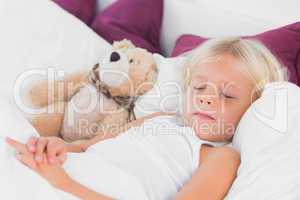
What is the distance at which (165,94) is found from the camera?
4.46 ft

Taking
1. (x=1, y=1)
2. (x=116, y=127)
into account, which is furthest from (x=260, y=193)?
(x=1, y=1)

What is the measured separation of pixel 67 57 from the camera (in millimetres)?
1499

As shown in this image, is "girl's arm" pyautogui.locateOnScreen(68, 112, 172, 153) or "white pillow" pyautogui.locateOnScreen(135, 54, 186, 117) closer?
"girl's arm" pyautogui.locateOnScreen(68, 112, 172, 153)

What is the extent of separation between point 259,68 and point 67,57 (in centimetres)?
63

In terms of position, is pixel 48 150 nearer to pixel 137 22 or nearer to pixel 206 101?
pixel 206 101

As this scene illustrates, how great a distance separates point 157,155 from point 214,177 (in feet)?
0.55

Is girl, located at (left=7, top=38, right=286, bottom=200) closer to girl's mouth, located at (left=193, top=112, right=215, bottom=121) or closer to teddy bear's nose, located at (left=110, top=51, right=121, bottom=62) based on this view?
girl's mouth, located at (left=193, top=112, right=215, bottom=121)

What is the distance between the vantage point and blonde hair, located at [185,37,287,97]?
117 centimetres

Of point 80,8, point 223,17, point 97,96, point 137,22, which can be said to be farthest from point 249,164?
point 80,8

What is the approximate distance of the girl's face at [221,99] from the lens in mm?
1139

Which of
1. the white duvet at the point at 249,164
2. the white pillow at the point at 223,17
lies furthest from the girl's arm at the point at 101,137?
the white pillow at the point at 223,17

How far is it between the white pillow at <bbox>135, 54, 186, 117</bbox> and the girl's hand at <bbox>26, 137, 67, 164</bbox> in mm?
446

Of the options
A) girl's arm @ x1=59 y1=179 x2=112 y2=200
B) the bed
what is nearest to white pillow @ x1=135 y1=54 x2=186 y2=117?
the bed

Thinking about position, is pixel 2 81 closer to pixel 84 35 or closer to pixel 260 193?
pixel 84 35
